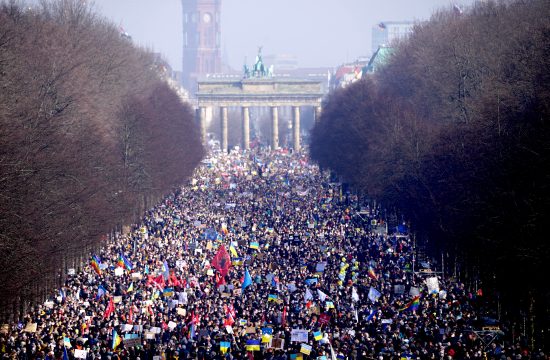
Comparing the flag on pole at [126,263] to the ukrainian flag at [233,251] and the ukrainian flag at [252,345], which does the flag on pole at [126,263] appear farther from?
the ukrainian flag at [252,345]

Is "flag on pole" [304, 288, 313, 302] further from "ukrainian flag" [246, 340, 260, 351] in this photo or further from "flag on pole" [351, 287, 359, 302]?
"ukrainian flag" [246, 340, 260, 351]

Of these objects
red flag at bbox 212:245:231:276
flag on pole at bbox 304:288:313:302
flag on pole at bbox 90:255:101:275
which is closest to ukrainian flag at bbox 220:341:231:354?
flag on pole at bbox 304:288:313:302

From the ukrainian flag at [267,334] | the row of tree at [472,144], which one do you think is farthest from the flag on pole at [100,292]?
the row of tree at [472,144]

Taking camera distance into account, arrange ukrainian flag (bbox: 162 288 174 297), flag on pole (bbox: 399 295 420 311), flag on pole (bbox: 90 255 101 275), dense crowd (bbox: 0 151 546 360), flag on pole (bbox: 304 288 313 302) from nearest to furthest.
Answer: dense crowd (bbox: 0 151 546 360)
flag on pole (bbox: 399 295 420 311)
flag on pole (bbox: 304 288 313 302)
ukrainian flag (bbox: 162 288 174 297)
flag on pole (bbox: 90 255 101 275)

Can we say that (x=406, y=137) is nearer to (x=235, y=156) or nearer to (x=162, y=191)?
(x=162, y=191)

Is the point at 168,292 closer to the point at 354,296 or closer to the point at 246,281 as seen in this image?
the point at 246,281

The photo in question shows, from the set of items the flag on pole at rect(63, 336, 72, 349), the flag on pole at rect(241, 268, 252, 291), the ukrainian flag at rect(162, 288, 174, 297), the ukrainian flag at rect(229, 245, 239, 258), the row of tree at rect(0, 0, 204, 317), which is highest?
the row of tree at rect(0, 0, 204, 317)

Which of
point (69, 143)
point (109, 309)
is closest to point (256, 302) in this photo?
point (109, 309)
